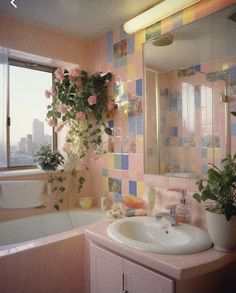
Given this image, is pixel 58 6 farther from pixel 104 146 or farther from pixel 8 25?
pixel 104 146

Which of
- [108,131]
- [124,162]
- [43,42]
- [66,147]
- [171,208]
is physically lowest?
[171,208]

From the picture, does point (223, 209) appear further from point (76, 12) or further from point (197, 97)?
point (76, 12)

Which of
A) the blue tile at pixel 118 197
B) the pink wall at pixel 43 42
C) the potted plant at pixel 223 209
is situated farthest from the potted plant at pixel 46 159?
the potted plant at pixel 223 209

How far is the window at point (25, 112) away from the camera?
231cm

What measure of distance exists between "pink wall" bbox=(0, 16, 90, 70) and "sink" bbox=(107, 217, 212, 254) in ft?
5.19

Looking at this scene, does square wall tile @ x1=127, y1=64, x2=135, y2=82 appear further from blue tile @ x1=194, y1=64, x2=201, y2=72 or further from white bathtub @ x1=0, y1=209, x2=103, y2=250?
white bathtub @ x1=0, y1=209, x2=103, y2=250

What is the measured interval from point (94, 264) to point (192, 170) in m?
0.81

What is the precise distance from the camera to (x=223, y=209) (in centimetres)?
115

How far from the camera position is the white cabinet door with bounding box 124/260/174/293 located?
107 cm

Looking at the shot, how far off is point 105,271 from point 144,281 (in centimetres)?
29

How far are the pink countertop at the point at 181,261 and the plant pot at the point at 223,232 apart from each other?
0.10ft

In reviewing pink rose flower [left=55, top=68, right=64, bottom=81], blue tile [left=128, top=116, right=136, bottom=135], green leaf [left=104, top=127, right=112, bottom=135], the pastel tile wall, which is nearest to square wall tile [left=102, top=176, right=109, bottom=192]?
the pastel tile wall

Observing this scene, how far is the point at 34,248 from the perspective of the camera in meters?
1.51

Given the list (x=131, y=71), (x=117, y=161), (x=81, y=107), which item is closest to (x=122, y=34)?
(x=131, y=71)
